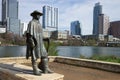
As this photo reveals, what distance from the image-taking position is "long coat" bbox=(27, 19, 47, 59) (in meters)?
7.75

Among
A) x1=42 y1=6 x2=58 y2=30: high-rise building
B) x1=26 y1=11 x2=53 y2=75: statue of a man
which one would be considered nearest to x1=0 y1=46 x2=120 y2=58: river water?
x1=26 y1=11 x2=53 y2=75: statue of a man

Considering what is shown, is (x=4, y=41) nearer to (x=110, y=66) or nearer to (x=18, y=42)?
(x=18, y=42)

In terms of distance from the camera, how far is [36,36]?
786 centimetres

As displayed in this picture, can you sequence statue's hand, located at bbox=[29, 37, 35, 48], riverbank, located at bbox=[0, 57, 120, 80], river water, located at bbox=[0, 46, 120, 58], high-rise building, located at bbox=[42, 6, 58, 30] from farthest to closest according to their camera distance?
high-rise building, located at bbox=[42, 6, 58, 30]
river water, located at bbox=[0, 46, 120, 58]
riverbank, located at bbox=[0, 57, 120, 80]
statue's hand, located at bbox=[29, 37, 35, 48]

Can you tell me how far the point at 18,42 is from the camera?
333 feet

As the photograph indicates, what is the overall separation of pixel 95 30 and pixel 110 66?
164 m

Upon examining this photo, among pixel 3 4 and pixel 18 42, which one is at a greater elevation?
pixel 3 4

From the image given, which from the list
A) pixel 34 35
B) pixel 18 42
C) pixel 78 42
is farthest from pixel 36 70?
pixel 78 42

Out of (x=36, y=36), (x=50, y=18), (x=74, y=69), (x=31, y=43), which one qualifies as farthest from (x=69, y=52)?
(x=50, y=18)

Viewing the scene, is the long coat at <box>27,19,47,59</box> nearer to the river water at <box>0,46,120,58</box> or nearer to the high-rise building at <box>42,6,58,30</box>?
the river water at <box>0,46,120,58</box>

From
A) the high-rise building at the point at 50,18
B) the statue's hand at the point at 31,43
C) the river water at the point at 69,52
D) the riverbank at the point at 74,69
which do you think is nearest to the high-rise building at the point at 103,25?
the high-rise building at the point at 50,18

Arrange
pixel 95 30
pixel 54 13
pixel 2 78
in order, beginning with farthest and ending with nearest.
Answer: pixel 95 30 → pixel 54 13 → pixel 2 78

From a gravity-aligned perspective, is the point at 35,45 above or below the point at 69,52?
above

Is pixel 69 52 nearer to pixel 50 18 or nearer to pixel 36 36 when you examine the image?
pixel 36 36
